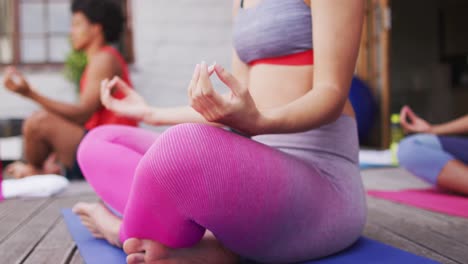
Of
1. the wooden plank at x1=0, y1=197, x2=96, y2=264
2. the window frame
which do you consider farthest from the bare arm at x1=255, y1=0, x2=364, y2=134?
the window frame

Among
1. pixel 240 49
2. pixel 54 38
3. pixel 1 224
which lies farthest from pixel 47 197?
pixel 54 38

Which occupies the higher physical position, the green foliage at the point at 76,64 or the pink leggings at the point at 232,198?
the green foliage at the point at 76,64

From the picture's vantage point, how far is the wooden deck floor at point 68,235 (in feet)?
4.17

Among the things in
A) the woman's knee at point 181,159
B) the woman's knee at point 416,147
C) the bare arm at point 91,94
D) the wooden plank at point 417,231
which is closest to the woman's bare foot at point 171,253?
the woman's knee at point 181,159

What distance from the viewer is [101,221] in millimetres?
1260

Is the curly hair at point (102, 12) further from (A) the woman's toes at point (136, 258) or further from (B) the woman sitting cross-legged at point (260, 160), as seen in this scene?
(A) the woman's toes at point (136, 258)

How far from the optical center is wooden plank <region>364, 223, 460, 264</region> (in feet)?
4.00

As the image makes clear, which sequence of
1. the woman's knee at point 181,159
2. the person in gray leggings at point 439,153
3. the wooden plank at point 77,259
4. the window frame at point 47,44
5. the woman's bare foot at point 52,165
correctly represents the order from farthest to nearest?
the window frame at point 47,44
the woman's bare foot at point 52,165
the person in gray leggings at point 439,153
the wooden plank at point 77,259
the woman's knee at point 181,159

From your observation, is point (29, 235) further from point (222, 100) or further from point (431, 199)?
point (431, 199)

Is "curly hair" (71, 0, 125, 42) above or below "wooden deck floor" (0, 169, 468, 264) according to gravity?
above

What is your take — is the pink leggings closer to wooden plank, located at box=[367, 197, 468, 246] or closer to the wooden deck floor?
the wooden deck floor

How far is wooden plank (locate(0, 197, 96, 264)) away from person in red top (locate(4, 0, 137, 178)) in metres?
0.67

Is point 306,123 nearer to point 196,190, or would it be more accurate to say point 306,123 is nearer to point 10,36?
point 196,190

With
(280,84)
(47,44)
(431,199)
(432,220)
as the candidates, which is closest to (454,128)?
(431,199)
